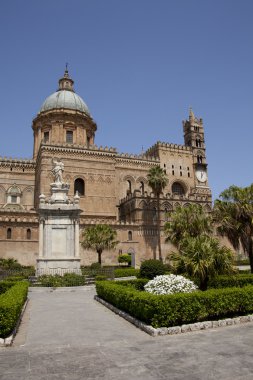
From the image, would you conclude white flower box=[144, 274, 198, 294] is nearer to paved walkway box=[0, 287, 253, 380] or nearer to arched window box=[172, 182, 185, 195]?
paved walkway box=[0, 287, 253, 380]

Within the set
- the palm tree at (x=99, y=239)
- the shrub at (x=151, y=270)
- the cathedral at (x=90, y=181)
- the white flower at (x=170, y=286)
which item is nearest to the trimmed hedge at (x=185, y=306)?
the white flower at (x=170, y=286)

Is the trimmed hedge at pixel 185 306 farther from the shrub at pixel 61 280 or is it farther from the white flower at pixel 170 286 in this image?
the shrub at pixel 61 280

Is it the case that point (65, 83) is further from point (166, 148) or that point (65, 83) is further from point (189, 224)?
point (189, 224)

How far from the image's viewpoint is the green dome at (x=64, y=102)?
181 ft

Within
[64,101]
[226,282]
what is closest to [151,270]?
[226,282]

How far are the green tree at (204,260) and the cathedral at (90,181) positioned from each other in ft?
88.5

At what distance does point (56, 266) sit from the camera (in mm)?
24156

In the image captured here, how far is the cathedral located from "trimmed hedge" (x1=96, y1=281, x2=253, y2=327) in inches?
1204

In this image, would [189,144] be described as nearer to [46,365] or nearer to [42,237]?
[42,237]

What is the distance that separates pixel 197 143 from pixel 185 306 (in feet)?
183

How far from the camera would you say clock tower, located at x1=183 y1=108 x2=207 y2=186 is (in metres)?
60.7

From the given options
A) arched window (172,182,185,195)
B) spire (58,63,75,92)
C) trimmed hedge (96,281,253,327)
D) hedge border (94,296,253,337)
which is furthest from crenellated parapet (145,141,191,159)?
hedge border (94,296,253,337)

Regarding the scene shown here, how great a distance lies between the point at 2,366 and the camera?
7.01m

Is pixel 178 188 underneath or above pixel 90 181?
above
